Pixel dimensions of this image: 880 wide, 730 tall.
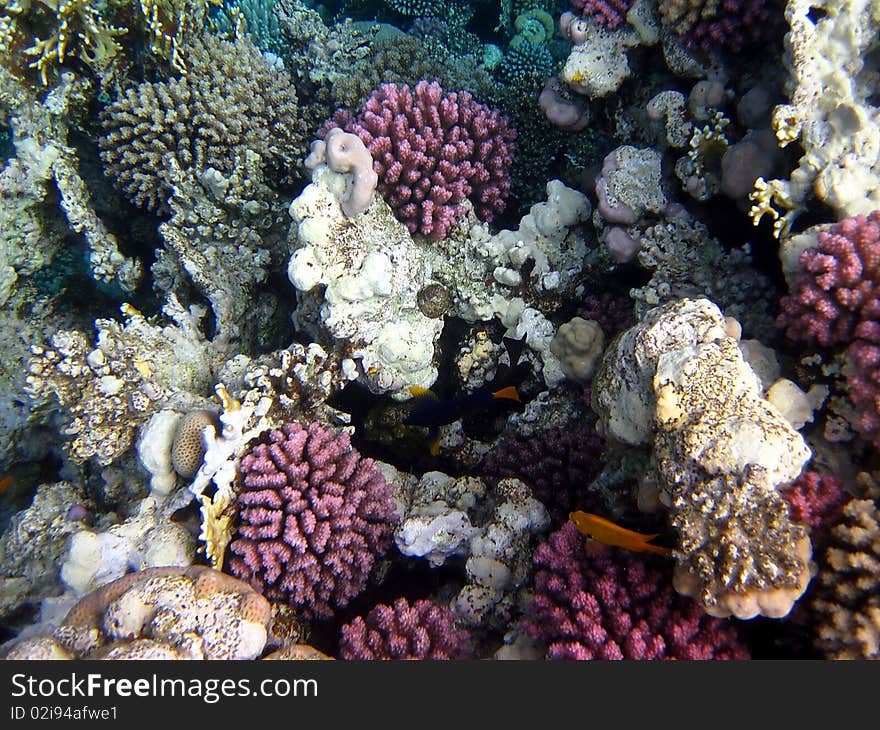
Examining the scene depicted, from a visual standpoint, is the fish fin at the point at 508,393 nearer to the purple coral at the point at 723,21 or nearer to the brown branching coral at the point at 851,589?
the brown branching coral at the point at 851,589

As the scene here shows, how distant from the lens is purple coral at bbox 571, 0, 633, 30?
361 centimetres

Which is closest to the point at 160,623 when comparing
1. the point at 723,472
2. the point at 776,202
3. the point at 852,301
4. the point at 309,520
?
the point at 309,520

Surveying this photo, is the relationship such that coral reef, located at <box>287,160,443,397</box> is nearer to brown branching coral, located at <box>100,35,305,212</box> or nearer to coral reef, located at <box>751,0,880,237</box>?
brown branching coral, located at <box>100,35,305,212</box>

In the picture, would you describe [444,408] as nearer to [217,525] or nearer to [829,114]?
[217,525]

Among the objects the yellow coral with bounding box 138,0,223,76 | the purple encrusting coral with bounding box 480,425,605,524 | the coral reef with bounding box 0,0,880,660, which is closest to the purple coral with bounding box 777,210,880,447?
the coral reef with bounding box 0,0,880,660

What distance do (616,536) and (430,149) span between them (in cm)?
280

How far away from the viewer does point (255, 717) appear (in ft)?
7.64

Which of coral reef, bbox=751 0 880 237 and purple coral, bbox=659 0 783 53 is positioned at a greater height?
purple coral, bbox=659 0 783 53

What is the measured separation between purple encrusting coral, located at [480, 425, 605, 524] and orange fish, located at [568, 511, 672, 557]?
0.54 m

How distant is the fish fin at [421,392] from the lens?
381 centimetres

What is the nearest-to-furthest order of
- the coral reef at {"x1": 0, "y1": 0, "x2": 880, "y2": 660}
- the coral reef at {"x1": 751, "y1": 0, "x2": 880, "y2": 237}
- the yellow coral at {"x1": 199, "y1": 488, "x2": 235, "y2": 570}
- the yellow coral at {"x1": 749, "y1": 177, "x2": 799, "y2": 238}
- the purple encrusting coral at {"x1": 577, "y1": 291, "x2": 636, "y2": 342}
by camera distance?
the coral reef at {"x1": 0, "y1": 0, "x2": 880, "y2": 660} → the coral reef at {"x1": 751, "y1": 0, "x2": 880, "y2": 237} → the yellow coral at {"x1": 749, "y1": 177, "x2": 799, "y2": 238} → the yellow coral at {"x1": 199, "y1": 488, "x2": 235, "y2": 570} → the purple encrusting coral at {"x1": 577, "y1": 291, "x2": 636, "y2": 342}

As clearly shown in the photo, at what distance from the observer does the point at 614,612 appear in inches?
100.0

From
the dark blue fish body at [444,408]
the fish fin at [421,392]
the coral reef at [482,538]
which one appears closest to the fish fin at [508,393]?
the dark blue fish body at [444,408]

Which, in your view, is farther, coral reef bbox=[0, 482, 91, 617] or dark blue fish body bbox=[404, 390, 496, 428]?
dark blue fish body bbox=[404, 390, 496, 428]
